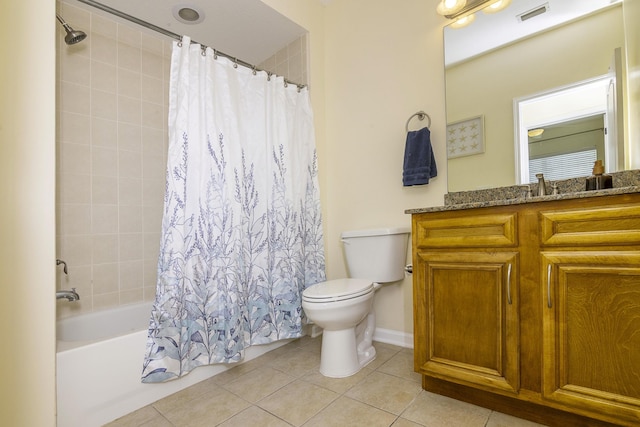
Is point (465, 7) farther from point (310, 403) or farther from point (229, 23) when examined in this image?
point (310, 403)

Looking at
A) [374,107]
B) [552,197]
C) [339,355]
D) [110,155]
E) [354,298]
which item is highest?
[374,107]

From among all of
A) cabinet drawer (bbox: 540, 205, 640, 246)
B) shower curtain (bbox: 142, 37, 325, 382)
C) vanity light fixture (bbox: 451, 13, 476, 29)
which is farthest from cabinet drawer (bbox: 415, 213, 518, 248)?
vanity light fixture (bbox: 451, 13, 476, 29)

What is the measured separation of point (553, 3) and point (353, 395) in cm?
214

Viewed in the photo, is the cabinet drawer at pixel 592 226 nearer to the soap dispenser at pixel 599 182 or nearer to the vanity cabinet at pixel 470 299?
the vanity cabinet at pixel 470 299

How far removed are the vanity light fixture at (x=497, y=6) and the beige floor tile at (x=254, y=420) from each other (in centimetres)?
228

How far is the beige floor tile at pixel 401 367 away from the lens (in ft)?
5.18

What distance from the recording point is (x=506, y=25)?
5.38 ft

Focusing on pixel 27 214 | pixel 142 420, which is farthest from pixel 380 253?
pixel 27 214

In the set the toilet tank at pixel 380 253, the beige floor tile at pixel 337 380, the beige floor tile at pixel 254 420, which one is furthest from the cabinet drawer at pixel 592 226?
the beige floor tile at pixel 254 420

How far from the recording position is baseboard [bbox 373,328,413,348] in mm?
1949

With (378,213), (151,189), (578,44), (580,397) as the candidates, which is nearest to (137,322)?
(151,189)

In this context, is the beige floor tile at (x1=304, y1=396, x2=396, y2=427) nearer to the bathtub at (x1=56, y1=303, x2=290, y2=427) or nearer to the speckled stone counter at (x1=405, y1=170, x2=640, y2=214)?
the bathtub at (x1=56, y1=303, x2=290, y2=427)

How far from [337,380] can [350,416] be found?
31cm

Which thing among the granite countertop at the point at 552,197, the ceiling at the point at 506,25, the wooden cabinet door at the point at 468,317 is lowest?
the wooden cabinet door at the point at 468,317
